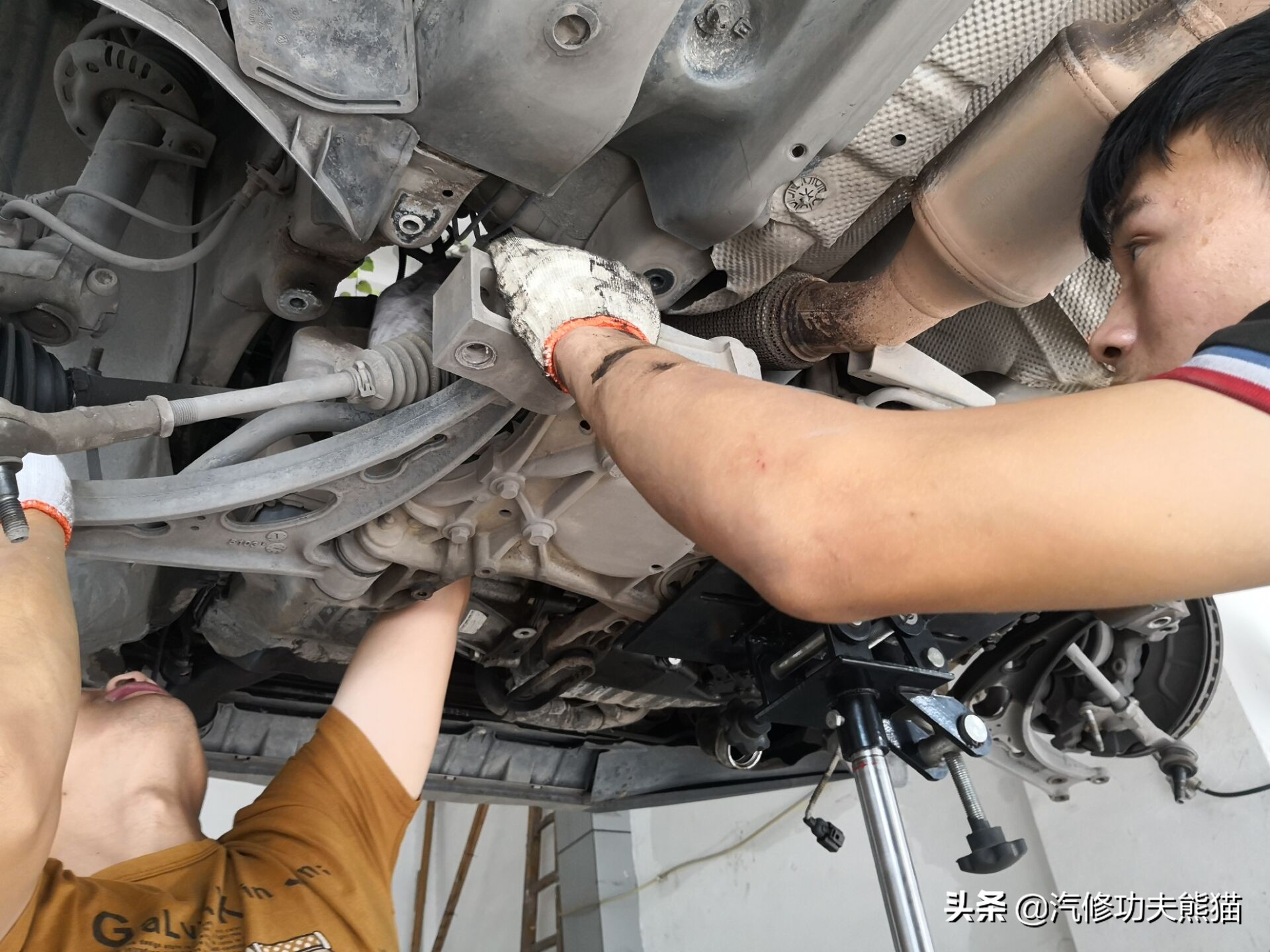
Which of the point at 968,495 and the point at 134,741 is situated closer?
the point at 968,495

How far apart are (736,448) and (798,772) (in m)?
1.48

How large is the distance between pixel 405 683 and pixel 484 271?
0.61 metres

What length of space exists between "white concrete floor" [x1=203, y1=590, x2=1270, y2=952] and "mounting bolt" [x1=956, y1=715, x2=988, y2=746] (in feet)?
5.58

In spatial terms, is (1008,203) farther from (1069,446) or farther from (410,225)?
(410,225)

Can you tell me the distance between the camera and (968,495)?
0.51 metres

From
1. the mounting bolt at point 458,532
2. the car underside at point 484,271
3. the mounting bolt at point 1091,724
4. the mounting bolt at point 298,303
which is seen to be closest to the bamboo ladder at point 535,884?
the mounting bolt at point 1091,724

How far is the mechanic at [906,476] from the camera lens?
49cm

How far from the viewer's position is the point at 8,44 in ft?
3.68

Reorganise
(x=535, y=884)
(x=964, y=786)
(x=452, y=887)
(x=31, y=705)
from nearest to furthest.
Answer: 1. (x=31, y=705)
2. (x=964, y=786)
3. (x=535, y=884)
4. (x=452, y=887)

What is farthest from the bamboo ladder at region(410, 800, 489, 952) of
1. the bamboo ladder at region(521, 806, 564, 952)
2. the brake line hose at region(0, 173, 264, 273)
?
the brake line hose at region(0, 173, 264, 273)

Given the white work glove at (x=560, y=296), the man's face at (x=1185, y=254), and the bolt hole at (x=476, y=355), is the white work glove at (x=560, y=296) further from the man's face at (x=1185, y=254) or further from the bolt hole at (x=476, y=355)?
the man's face at (x=1185, y=254)

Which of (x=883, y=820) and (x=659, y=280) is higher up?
(x=659, y=280)

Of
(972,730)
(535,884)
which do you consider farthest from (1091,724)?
(535,884)

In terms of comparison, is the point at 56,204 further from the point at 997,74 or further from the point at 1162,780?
the point at 1162,780
